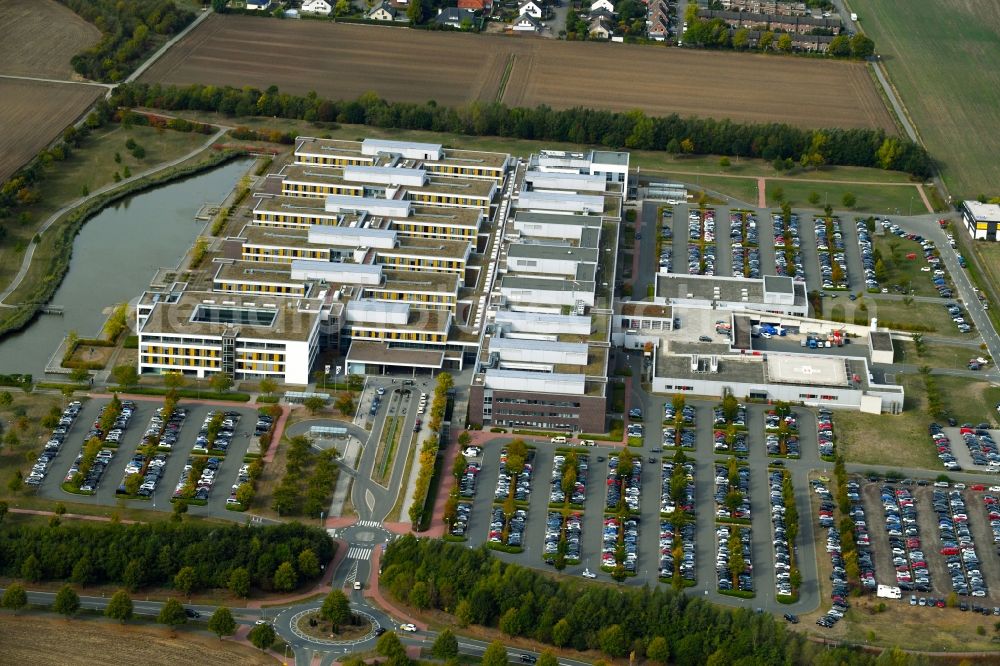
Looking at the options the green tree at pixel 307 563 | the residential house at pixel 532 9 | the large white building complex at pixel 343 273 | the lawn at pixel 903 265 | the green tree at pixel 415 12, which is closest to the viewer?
the green tree at pixel 307 563

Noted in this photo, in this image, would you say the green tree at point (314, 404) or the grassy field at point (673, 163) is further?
the grassy field at point (673, 163)

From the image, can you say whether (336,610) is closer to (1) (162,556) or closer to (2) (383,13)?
(1) (162,556)

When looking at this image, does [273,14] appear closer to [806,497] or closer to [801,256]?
[801,256]

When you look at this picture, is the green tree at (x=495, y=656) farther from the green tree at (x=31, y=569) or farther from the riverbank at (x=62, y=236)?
the riverbank at (x=62, y=236)

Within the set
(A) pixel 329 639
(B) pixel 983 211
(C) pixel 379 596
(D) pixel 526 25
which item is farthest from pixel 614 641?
(D) pixel 526 25

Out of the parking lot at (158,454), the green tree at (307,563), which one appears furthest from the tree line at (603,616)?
the parking lot at (158,454)

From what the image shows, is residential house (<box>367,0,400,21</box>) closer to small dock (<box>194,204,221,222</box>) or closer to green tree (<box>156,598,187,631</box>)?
small dock (<box>194,204,221,222</box>)
